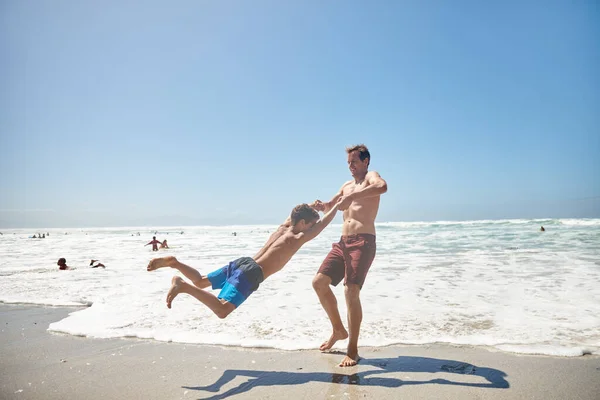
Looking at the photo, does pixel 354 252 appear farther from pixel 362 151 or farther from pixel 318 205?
pixel 362 151

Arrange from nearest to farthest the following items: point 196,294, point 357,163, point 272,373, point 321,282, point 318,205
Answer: point 196,294, point 272,373, point 321,282, point 357,163, point 318,205

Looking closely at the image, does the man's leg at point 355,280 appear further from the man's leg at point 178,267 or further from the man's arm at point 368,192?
the man's leg at point 178,267

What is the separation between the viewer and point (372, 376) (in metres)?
3.30

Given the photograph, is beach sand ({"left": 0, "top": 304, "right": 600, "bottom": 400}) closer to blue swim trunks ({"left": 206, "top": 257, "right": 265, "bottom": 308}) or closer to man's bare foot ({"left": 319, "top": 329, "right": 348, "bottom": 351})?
man's bare foot ({"left": 319, "top": 329, "right": 348, "bottom": 351})

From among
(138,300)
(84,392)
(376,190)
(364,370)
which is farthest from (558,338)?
(138,300)

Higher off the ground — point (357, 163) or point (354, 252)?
point (357, 163)

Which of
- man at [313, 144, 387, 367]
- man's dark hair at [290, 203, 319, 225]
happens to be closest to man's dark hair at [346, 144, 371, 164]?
man at [313, 144, 387, 367]

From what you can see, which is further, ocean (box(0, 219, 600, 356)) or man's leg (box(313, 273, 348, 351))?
ocean (box(0, 219, 600, 356))

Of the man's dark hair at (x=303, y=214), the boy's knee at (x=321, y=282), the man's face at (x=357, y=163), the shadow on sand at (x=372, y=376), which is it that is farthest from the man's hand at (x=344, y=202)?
the shadow on sand at (x=372, y=376)

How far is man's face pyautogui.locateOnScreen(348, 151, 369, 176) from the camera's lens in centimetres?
423

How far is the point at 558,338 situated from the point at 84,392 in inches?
198

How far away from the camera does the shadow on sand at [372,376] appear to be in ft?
10.1

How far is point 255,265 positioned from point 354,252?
1.10 metres

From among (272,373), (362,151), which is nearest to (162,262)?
(272,373)
